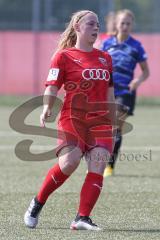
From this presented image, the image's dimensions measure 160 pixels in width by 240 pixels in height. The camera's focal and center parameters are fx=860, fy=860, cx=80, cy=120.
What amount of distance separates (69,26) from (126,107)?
3667 mm

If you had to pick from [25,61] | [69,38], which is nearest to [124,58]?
[69,38]

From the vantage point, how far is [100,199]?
8547 millimetres

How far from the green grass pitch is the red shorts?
674mm

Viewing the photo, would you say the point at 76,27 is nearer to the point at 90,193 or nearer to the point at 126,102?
the point at 90,193

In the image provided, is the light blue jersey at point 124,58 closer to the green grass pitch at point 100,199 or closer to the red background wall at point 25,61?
the green grass pitch at point 100,199

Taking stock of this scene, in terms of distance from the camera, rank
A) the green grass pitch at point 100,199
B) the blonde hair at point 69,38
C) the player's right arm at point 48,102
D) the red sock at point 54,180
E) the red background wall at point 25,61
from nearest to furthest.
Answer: the green grass pitch at point 100,199 → the player's right arm at point 48,102 → the red sock at point 54,180 → the blonde hair at point 69,38 → the red background wall at point 25,61

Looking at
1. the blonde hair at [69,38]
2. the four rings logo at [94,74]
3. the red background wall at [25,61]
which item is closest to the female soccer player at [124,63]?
the blonde hair at [69,38]

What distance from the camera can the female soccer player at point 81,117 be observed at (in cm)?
687

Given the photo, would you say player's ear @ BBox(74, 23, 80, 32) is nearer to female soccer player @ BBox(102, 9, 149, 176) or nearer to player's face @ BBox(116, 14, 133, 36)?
player's face @ BBox(116, 14, 133, 36)

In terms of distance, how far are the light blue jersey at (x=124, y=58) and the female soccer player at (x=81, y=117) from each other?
3.67 metres

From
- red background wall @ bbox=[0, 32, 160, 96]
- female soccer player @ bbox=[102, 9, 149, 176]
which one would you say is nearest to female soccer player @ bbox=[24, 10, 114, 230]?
female soccer player @ bbox=[102, 9, 149, 176]

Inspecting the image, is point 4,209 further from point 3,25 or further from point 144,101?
point 3,25

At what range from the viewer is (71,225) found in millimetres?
6902

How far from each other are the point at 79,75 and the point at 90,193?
95cm
